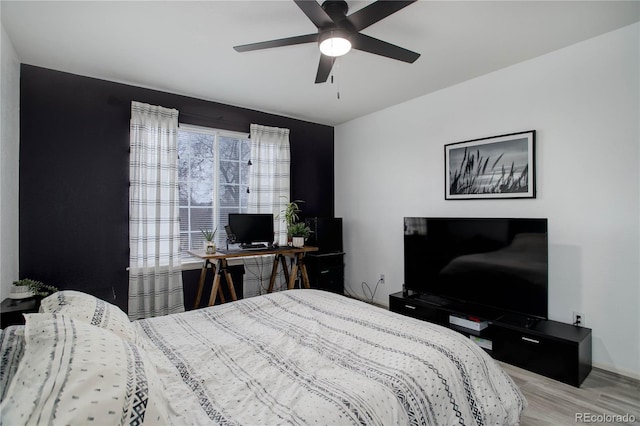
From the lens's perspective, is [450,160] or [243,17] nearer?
[243,17]

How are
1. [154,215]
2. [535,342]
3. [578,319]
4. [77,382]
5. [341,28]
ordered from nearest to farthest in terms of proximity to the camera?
[77,382], [341,28], [535,342], [578,319], [154,215]

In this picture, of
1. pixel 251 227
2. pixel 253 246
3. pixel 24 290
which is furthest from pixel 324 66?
pixel 24 290

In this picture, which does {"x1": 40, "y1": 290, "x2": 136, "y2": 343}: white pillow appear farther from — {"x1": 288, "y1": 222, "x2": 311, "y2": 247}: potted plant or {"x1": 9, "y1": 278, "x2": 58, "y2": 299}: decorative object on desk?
{"x1": 288, "y1": 222, "x2": 311, "y2": 247}: potted plant

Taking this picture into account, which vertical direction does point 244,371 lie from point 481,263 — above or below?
below

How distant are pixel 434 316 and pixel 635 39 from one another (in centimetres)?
278

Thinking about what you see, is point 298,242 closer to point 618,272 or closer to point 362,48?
point 362,48

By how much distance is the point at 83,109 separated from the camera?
316cm

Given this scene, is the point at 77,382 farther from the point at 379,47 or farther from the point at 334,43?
the point at 379,47

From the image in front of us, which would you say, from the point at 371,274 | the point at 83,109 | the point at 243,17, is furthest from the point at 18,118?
the point at 371,274

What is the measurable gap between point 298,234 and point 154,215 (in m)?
1.69

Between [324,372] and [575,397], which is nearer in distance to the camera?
[324,372]

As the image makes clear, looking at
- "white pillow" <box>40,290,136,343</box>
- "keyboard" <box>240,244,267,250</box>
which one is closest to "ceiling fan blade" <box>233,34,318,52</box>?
"white pillow" <box>40,290,136,343</box>

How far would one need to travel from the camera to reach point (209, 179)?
3.96 meters

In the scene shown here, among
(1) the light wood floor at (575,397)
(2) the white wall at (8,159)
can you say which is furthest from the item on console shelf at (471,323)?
(2) the white wall at (8,159)
